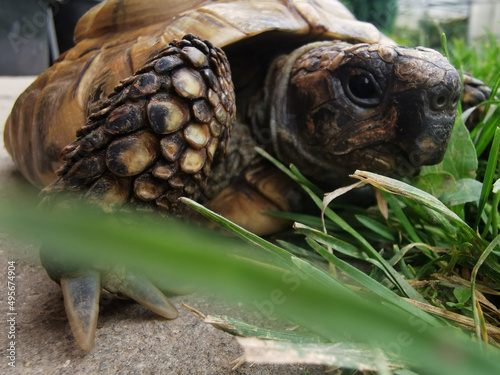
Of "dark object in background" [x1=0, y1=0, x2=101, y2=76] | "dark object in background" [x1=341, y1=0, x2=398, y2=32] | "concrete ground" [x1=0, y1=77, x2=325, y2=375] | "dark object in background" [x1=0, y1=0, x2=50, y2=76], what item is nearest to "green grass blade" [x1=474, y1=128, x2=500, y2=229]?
"concrete ground" [x1=0, y1=77, x2=325, y2=375]

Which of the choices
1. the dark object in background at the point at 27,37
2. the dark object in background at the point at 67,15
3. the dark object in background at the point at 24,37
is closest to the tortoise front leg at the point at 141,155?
the dark object in background at the point at 67,15

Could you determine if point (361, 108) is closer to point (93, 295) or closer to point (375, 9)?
point (93, 295)

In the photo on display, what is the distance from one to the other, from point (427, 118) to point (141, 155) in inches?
24.9

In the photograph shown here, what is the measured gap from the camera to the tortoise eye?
3.44 feet

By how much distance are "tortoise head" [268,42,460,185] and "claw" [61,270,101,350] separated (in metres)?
0.67

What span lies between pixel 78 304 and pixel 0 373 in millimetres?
143

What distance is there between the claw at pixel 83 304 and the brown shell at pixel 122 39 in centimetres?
53

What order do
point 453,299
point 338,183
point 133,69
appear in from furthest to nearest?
point 338,183
point 133,69
point 453,299

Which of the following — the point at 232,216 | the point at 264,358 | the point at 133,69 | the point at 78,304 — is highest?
the point at 133,69

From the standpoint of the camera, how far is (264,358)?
18.0 inches

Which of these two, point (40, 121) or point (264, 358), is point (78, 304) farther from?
point (40, 121)

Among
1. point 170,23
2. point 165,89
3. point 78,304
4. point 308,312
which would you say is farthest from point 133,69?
point 308,312

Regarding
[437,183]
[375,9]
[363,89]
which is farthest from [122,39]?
[375,9]

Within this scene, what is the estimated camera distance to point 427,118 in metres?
0.97
